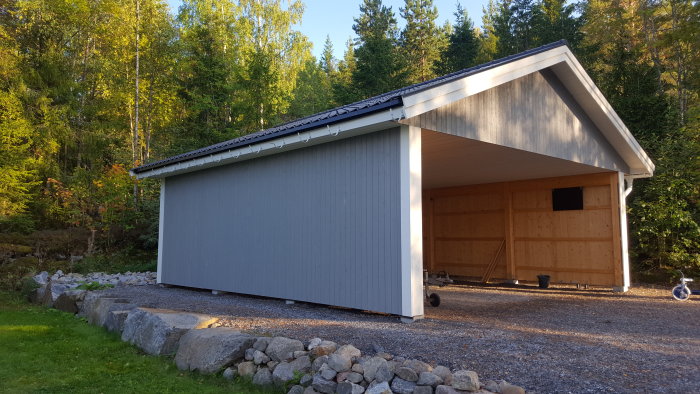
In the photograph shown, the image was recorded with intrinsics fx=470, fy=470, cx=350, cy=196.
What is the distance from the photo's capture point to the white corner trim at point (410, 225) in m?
5.25

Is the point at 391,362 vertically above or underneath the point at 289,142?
underneath

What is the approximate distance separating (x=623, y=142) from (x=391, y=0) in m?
21.2

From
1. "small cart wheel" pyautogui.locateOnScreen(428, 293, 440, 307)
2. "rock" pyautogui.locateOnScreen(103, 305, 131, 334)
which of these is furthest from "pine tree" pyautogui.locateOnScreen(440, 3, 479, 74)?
"rock" pyautogui.locateOnScreen(103, 305, 131, 334)

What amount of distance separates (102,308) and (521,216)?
27.0 ft

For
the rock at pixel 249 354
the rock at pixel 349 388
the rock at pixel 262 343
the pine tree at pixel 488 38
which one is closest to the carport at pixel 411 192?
the rock at pixel 262 343

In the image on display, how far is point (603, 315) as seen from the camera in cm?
615

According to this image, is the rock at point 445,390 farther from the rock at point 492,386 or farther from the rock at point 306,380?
the rock at point 306,380

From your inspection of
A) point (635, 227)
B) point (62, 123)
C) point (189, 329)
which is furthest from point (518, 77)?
point (62, 123)

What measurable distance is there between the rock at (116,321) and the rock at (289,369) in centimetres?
296

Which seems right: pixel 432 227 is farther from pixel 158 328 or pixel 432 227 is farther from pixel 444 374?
pixel 444 374

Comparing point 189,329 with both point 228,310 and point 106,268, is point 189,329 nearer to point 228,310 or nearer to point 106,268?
point 228,310

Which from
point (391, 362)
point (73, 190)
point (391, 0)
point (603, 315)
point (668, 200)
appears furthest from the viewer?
point (391, 0)

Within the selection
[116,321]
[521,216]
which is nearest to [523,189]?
[521,216]

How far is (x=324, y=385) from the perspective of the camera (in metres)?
3.39
